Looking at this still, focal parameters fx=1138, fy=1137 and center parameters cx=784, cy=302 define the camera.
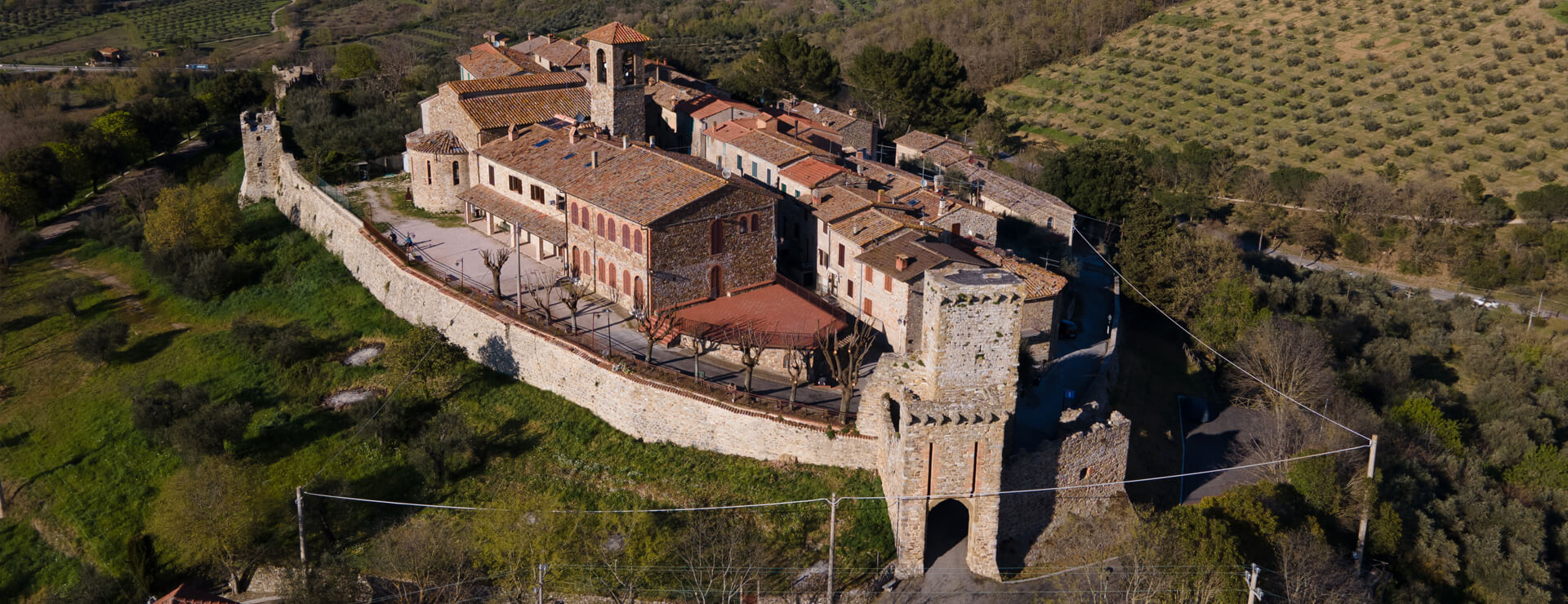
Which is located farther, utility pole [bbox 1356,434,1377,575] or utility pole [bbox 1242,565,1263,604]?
utility pole [bbox 1356,434,1377,575]

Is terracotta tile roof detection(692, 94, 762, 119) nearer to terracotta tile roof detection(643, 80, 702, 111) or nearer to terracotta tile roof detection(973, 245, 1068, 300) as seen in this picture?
terracotta tile roof detection(643, 80, 702, 111)

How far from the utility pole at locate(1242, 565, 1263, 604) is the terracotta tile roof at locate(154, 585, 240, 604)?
2203 cm

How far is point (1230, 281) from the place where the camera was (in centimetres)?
3959

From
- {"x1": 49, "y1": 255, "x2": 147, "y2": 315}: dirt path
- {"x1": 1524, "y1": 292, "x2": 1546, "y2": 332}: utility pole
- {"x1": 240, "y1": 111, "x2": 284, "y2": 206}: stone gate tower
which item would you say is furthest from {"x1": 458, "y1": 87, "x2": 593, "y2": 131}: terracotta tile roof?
{"x1": 1524, "y1": 292, "x2": 1546, "y2": 332}: utility pole

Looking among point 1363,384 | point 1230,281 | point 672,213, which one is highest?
point 672,213

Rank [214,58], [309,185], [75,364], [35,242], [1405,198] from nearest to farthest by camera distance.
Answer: [75,364]
[309,185]
[35,242]
[1405,198]
[214,58]

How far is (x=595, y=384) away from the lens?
1195 inches

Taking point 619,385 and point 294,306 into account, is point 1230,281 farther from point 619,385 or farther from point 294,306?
point 294,306

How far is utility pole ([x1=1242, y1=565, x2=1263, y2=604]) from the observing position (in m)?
22.3

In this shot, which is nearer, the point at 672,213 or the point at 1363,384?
the point at 672,213

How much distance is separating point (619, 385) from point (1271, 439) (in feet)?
59.7

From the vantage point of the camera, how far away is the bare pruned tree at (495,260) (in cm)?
3438

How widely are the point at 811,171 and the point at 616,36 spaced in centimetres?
910

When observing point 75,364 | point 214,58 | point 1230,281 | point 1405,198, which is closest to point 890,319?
point 1230,281
